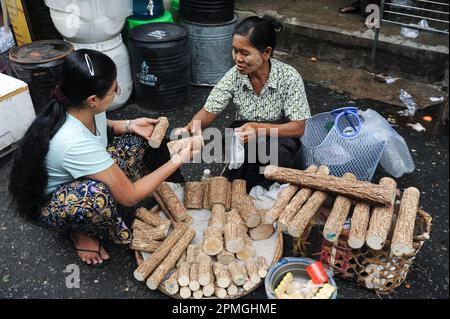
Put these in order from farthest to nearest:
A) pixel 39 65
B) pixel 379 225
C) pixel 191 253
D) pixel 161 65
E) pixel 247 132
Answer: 1. pixel 161 65
2. pixel 39 65
3. pixel 247 132
4. pixel 191 253
5. pixel 379 225

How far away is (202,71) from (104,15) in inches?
50.5

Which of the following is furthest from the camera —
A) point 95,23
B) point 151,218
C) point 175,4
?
point 175,4

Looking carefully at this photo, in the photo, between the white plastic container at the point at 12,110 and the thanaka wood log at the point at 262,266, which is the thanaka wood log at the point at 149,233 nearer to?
the thanaka wood log at the point at 262,266

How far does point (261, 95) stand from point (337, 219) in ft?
3.43

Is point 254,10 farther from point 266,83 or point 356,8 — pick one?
point 266,83

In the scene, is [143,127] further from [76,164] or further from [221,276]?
[221,276]

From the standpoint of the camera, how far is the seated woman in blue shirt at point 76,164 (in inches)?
90.3

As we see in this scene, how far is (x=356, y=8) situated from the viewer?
17.7ft

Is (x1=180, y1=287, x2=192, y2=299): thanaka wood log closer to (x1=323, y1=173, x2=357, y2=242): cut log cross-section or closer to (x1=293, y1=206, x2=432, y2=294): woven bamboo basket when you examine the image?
(x1=293, y1=206, x2=432, y2=294): woven bamboo basket

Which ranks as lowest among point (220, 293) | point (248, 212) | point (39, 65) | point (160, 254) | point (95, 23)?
point (220, 293)

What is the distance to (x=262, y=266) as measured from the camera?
2.55 metres

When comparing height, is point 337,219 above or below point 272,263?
above

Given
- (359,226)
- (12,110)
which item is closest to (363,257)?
(359,226)

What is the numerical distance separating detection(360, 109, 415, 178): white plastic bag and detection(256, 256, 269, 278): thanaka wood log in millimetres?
1346
